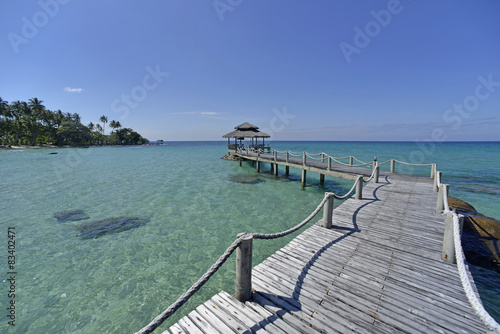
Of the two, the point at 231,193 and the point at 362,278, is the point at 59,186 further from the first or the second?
the point at 362,278

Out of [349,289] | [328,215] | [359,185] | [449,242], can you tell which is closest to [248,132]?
[359,185]

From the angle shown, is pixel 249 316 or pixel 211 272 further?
pixel 249 316

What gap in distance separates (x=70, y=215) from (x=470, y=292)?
13927mm

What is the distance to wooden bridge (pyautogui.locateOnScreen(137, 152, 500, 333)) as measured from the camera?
8.90 feet

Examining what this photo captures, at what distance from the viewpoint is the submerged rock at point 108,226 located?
820 cm

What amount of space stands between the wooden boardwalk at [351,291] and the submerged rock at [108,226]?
7.36 meters

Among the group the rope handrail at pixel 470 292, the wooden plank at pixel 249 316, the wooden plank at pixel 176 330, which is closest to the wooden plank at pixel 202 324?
the wooden plank at pixel 176 330

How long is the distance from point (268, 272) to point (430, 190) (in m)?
10.6

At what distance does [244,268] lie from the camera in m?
2.98

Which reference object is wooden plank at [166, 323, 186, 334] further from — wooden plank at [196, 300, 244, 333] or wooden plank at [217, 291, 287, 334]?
wooden plank at [217, 291, 287, 334]

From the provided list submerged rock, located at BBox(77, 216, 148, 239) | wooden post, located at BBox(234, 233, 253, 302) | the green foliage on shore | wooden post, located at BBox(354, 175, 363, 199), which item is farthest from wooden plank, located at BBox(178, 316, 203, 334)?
the green foliage on shore

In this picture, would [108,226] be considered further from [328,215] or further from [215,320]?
[328,215]

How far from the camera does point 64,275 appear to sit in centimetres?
575

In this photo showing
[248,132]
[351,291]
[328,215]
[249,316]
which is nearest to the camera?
[249,316]
